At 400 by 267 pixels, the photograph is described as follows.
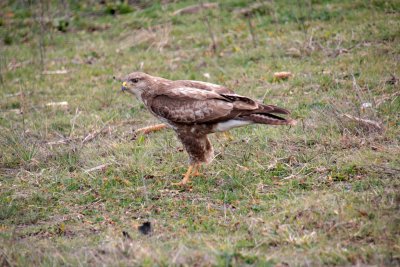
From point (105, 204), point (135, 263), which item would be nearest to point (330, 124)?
point (105, 204)

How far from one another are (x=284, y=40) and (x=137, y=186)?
5571mm

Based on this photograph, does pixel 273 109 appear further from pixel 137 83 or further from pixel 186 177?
pixel 137 83

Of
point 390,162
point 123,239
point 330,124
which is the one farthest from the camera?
point 330,124

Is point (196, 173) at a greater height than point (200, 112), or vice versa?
point (200, 112)

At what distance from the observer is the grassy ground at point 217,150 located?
5387 millimetres

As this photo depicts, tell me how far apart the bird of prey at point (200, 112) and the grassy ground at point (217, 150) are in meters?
0.38

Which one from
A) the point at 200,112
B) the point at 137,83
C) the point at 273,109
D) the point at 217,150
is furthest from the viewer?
the point at 217,150

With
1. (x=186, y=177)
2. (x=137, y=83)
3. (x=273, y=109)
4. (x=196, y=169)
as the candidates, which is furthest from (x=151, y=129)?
(x=273, y=109)

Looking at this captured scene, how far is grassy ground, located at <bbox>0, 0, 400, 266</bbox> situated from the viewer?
5.39 meters

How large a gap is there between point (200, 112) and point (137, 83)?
106cm

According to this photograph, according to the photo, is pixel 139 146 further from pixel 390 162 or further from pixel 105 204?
pixel 390 162

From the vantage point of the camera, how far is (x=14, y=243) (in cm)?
573

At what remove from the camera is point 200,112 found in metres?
7.12

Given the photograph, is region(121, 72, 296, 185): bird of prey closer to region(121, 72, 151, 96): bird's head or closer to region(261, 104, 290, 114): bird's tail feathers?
region(261, 104, 290, 114): bird's tail feathers
